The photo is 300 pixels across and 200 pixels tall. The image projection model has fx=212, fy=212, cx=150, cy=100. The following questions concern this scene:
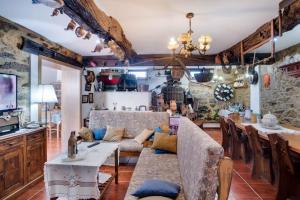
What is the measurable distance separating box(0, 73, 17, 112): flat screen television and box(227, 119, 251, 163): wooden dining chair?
4228mm

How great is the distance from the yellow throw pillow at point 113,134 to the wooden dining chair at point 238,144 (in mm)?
2458

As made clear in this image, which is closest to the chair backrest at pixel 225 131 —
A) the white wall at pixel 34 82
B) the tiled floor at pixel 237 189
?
the tiled floor at pixel 237 189

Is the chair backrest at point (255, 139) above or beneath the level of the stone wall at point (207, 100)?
beneath

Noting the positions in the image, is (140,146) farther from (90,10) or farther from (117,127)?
(90,10)

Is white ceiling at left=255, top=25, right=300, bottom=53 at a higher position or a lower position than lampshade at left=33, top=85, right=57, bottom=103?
higher

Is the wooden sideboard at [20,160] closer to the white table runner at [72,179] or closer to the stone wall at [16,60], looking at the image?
the stone wall at [16,60]

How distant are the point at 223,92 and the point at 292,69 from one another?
462 cm

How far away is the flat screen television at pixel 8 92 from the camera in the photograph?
10.2 ft

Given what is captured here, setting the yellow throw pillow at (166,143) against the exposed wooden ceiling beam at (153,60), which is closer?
the yellow throw pillow at (166,143)

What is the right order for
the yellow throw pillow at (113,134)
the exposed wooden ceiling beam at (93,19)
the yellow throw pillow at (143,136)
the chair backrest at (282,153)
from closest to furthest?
the exposed wooden ceiling beam at (93,19), the chair backrest at (282,153), the yellow throw pillow at (143,136), the yellow throw pillow at (113,134)

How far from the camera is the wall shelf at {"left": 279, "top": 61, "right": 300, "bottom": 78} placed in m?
4.92

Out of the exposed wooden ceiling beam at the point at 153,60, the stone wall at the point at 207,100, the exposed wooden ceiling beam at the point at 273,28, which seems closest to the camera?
the exposed wooden ceiling beam at the point at 273,28

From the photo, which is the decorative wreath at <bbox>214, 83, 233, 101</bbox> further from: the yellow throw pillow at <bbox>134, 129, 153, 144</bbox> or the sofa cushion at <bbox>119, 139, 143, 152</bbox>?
the sofa cushion at <bbox>119, 139, 143, 152</bbox>

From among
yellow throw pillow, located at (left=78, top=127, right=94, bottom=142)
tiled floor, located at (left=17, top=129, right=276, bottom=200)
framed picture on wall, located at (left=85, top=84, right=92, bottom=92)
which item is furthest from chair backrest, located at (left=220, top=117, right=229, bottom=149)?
framed picture on wall, located at (left=85, top=84, right=92, bottom=92)
